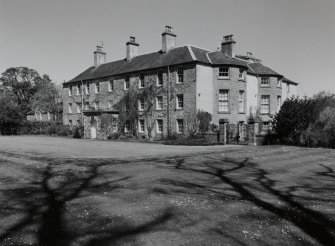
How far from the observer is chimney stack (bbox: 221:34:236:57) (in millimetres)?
34541

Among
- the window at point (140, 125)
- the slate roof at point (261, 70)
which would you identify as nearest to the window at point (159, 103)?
the window at point (140, 125)

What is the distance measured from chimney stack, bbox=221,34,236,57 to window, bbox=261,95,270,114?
767 centimetres

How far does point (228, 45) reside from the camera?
1373 inches

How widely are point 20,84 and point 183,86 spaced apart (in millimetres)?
67301

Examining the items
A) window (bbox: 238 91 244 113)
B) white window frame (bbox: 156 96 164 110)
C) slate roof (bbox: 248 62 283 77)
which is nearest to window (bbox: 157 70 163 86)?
white window frame (bbox: 156 96 164 110)

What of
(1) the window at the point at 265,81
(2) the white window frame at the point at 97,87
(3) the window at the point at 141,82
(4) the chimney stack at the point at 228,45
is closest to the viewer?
(4) the chimney stack at the point at 228,45

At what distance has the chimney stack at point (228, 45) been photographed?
34541 millimetres

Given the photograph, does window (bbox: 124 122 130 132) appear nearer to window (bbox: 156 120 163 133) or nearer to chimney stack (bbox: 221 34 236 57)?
window (bbox: 156 120 163 133)

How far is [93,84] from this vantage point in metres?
42.9

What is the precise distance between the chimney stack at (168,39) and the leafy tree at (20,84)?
59.2 m

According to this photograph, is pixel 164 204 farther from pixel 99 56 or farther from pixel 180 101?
pixel 99 56

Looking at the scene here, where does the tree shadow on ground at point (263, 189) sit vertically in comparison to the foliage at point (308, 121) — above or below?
below

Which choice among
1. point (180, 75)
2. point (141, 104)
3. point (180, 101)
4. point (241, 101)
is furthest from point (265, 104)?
point (141, 104)

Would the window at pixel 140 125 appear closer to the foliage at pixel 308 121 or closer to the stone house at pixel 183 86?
the stone house at pixel 183 86
